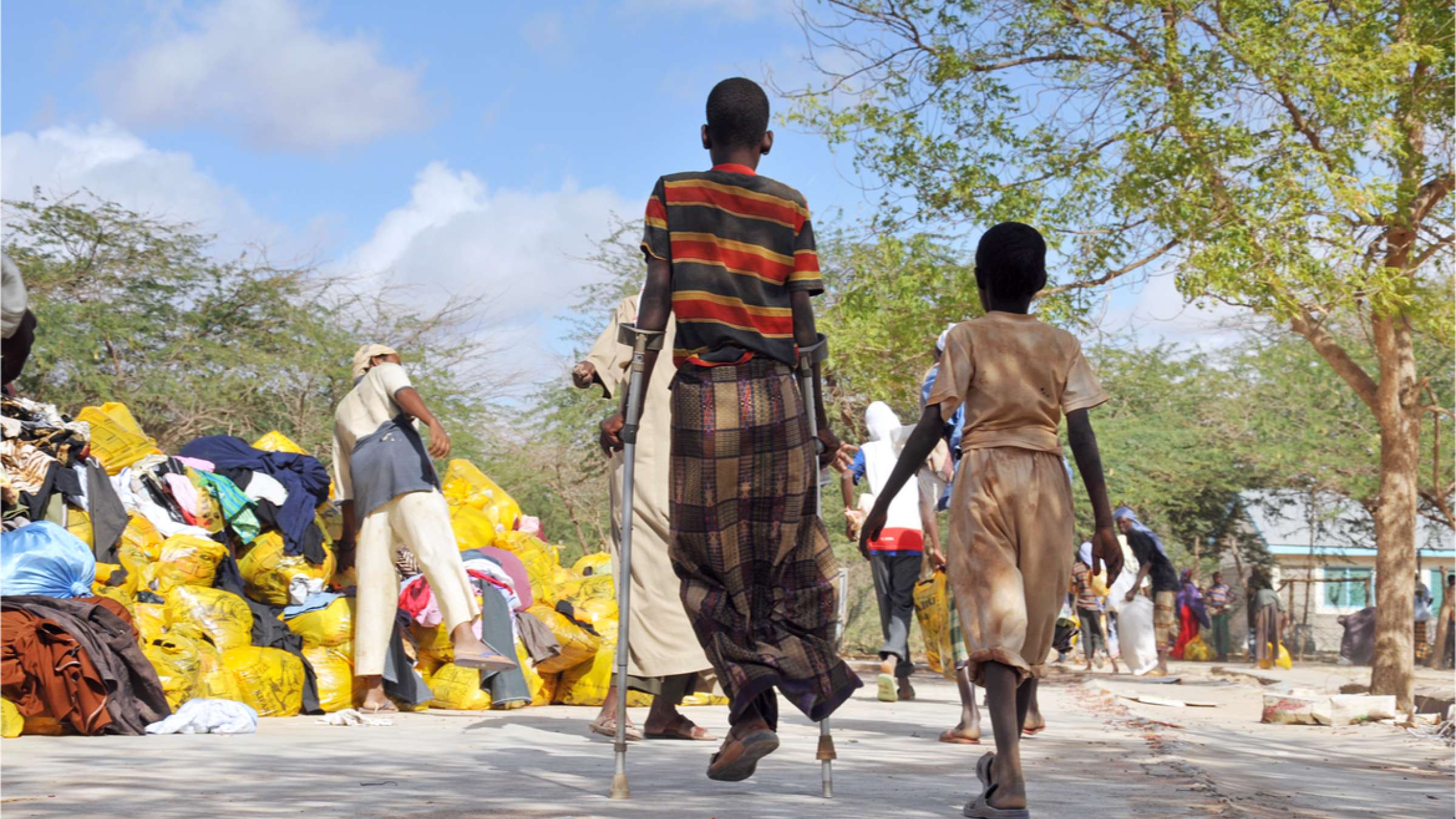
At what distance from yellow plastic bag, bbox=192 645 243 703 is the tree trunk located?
972 centimetres

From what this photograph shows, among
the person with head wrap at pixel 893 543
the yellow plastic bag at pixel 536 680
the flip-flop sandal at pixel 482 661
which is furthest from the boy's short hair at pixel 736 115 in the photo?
the yellow plastic bag at pixel 536 680

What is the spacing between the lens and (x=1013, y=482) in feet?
15.4

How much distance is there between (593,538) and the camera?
25.9 m

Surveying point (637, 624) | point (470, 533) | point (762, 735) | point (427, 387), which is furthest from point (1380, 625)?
point (427, 387)

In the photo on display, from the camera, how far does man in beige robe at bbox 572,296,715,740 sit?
21.0 ft

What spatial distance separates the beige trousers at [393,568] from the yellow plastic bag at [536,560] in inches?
63.7

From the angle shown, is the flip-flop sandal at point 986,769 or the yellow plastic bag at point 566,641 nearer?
the flip-flop sandal at point 986,769

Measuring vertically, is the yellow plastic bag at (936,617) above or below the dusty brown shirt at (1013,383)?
below

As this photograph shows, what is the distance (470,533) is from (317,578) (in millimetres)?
1592

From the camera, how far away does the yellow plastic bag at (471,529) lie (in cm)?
1041

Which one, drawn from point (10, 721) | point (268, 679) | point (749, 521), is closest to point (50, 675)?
point (10, 721)

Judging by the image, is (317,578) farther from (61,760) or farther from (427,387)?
(427,387)

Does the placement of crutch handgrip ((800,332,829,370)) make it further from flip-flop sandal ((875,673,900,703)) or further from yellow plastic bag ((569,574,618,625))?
flip-flop sandal ((875,673,900,703))

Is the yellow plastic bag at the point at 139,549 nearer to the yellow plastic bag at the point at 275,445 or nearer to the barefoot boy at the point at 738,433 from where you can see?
the yellow plastic bag at the point at 275,445
